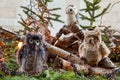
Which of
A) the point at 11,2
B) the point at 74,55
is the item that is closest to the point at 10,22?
the point at 11,2

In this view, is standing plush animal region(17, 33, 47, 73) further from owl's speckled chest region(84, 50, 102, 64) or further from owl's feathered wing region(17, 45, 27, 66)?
owl's speckled chest region(84, 50, 102, 64)

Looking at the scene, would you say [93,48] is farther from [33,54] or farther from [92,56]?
[33,54]

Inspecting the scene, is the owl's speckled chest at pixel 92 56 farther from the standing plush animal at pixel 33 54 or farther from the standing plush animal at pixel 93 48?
the standing plush animal at pixel 33 54

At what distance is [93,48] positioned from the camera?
198cm

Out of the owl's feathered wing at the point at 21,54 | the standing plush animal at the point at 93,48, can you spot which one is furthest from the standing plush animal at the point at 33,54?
the standing plush animal at the point at 93,48

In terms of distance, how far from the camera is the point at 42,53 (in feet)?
6.11

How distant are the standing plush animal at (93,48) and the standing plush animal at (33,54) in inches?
9.0

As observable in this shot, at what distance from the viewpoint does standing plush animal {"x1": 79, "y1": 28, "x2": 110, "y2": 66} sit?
1.95m

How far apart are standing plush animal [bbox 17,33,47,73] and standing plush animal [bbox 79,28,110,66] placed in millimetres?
228

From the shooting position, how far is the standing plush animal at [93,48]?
1954 millimetres

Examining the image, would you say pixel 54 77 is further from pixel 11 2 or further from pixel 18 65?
pixel 11 2

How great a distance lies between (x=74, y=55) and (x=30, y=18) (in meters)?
0.41

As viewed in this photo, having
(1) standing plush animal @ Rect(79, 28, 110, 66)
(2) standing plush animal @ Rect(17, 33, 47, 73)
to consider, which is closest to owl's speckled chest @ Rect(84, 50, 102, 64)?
(1) standing plush animal @ Rect(79, 28, 110, 66)

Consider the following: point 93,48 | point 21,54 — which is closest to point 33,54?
point 21,54
